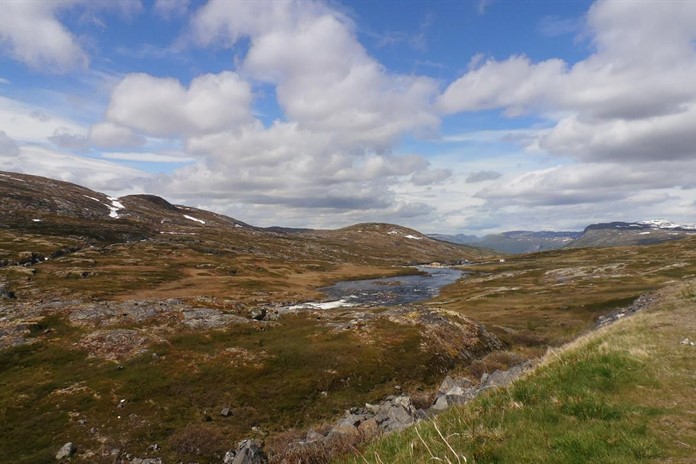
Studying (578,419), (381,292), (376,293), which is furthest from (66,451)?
(381,292)

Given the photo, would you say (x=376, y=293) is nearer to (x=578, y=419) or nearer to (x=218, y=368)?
(x=218, y=368)

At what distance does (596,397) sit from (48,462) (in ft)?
106

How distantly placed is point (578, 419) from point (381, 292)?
442 feet

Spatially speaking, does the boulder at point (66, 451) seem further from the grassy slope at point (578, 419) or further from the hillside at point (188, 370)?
the grassy slope at point (578, 419)

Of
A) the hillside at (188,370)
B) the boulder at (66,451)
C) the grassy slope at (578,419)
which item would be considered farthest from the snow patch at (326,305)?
the grassy slope at (578,419)

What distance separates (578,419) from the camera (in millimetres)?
11109

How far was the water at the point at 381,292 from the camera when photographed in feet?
411

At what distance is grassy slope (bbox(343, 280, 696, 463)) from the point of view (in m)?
9.04

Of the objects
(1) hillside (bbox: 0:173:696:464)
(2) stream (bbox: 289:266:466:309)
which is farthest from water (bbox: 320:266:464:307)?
(1) hillside (bbox: 0:173:696:464)

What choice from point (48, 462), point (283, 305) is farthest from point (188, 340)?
point (283, 305)

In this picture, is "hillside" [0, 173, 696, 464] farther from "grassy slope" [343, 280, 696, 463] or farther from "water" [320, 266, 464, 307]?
"water" [320, 266, 464, 307]

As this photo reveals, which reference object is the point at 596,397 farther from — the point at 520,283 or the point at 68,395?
the point at 520,283

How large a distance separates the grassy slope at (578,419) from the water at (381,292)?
102430mm

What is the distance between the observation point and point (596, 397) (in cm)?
1273
